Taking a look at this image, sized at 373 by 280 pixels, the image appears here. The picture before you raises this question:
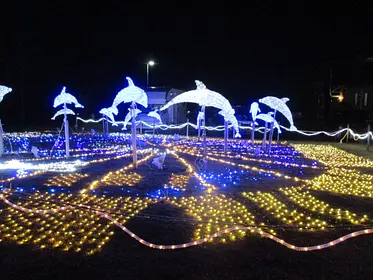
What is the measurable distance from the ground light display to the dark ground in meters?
0.17

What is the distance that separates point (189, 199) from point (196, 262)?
318 centimetres

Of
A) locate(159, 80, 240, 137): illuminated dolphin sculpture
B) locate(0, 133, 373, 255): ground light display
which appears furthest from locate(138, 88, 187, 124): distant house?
locate(159, 80, 240, 137): illuminated dolphin sculpture

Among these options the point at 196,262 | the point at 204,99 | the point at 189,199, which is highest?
the point at 204,99

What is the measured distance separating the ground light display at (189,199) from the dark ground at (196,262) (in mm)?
173

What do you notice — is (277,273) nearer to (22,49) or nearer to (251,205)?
(251,205)

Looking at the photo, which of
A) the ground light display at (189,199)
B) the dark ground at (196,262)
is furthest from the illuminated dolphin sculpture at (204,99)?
the dark ground at (196,262)

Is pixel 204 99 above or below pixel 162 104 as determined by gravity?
below

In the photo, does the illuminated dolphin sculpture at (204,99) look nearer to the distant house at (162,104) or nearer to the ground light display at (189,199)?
the ground light display at (189,199)

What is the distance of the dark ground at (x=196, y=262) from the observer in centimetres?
439

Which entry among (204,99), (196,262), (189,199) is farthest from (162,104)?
(196,262)

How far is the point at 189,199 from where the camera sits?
7.87m

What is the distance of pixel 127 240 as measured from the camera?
5.45 meters

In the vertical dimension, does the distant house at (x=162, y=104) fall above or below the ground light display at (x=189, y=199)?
above

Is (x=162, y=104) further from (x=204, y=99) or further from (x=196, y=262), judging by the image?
(x=196, y=262)
